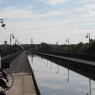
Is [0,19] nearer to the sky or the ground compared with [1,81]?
nearer to the sky

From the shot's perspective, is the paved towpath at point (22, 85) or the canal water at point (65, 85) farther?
the canal water at point (65, 85)

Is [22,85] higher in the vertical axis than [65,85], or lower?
higher

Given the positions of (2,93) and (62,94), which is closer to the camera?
(2,93)

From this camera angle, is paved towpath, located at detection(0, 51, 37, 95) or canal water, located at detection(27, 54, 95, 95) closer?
paved towpath, located at detection(0, 51, 37, 95)

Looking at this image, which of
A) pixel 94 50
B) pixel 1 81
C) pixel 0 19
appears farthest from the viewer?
pixel 94 50

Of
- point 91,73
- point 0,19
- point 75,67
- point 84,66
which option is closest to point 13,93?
point 0,19

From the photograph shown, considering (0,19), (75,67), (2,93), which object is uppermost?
(0,19)

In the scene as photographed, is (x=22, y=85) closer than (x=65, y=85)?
Yes

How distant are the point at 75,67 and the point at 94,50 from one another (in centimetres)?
5617

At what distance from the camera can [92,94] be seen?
69.8 ft

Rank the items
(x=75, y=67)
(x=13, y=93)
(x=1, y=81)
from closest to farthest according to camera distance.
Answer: (x=1, y=81) → (x=13, y=93) → (x=75, y=67)

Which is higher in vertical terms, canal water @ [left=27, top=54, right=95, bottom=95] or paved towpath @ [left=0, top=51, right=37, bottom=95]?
paved towpath @ [left=0, top=51, right=37, bottom=95]

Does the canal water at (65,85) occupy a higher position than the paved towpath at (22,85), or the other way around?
the paved towpath at (22,85)

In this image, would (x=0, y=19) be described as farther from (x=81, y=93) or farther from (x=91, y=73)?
(x=91, y=73)
